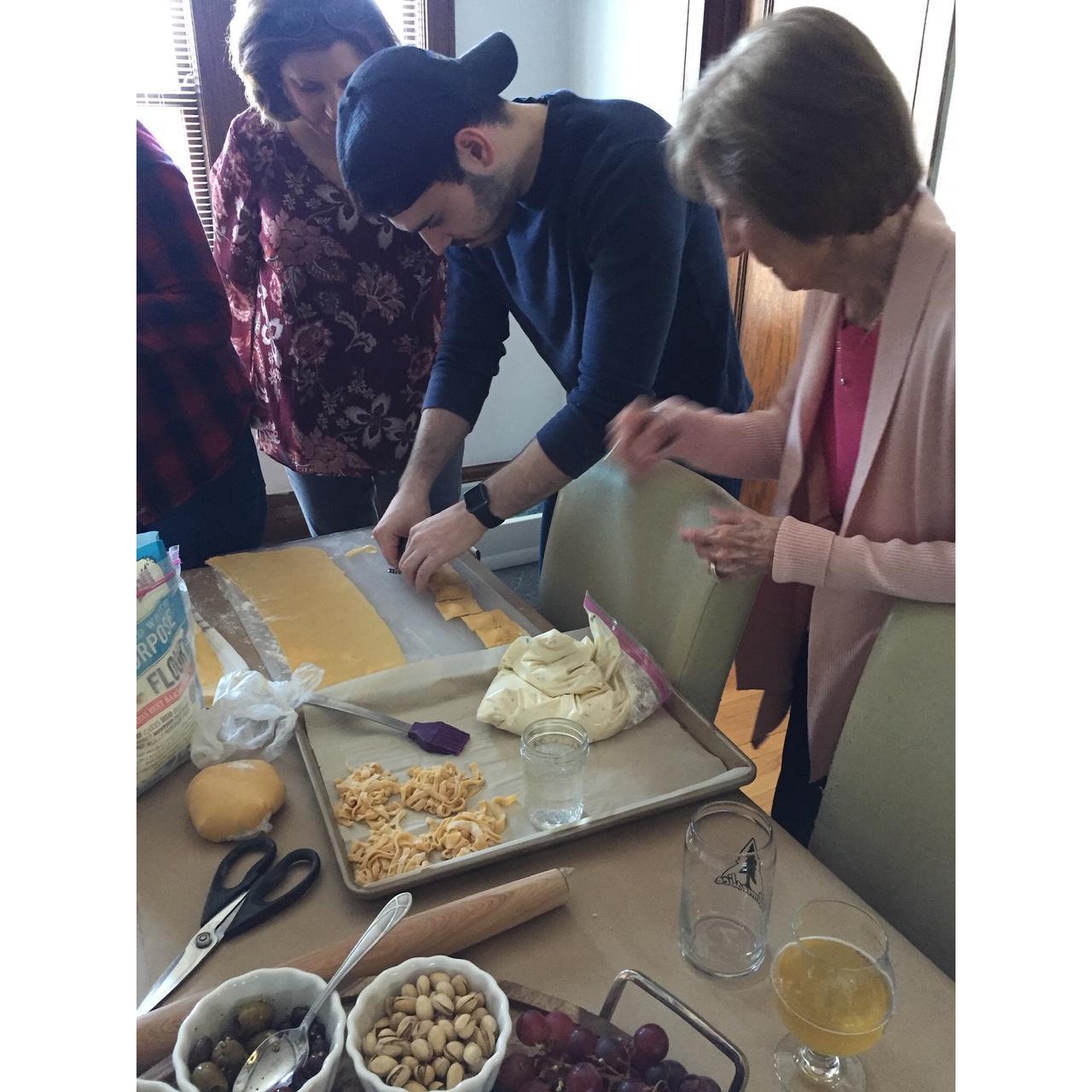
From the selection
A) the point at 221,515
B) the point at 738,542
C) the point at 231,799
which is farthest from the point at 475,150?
the point at 231,799

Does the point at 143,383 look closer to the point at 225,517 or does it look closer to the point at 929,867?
the point at 225,517

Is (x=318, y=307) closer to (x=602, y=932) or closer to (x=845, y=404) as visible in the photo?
(x=845, y=404)

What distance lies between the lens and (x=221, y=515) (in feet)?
5.37

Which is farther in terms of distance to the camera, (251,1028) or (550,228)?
(550,228)

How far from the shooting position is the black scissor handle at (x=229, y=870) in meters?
0.77

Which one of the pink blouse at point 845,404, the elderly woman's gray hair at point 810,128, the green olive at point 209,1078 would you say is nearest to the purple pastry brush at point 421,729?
the green olive at point 209,1078

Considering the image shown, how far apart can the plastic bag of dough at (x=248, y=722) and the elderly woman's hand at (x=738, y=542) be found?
533mm

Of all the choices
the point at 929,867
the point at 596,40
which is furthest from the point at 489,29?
the point at 929,867

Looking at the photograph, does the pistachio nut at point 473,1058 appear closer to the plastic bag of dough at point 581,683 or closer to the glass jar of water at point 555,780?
the glass jar of water at point 555,780

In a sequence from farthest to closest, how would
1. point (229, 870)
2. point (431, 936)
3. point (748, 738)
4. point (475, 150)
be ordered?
point (748, 738)
point (475, 150)
point (229, 870)
point (431, 936)

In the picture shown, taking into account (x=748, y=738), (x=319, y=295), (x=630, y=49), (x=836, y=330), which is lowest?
(x=748, y=738)

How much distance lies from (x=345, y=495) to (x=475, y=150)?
40.6 inches
